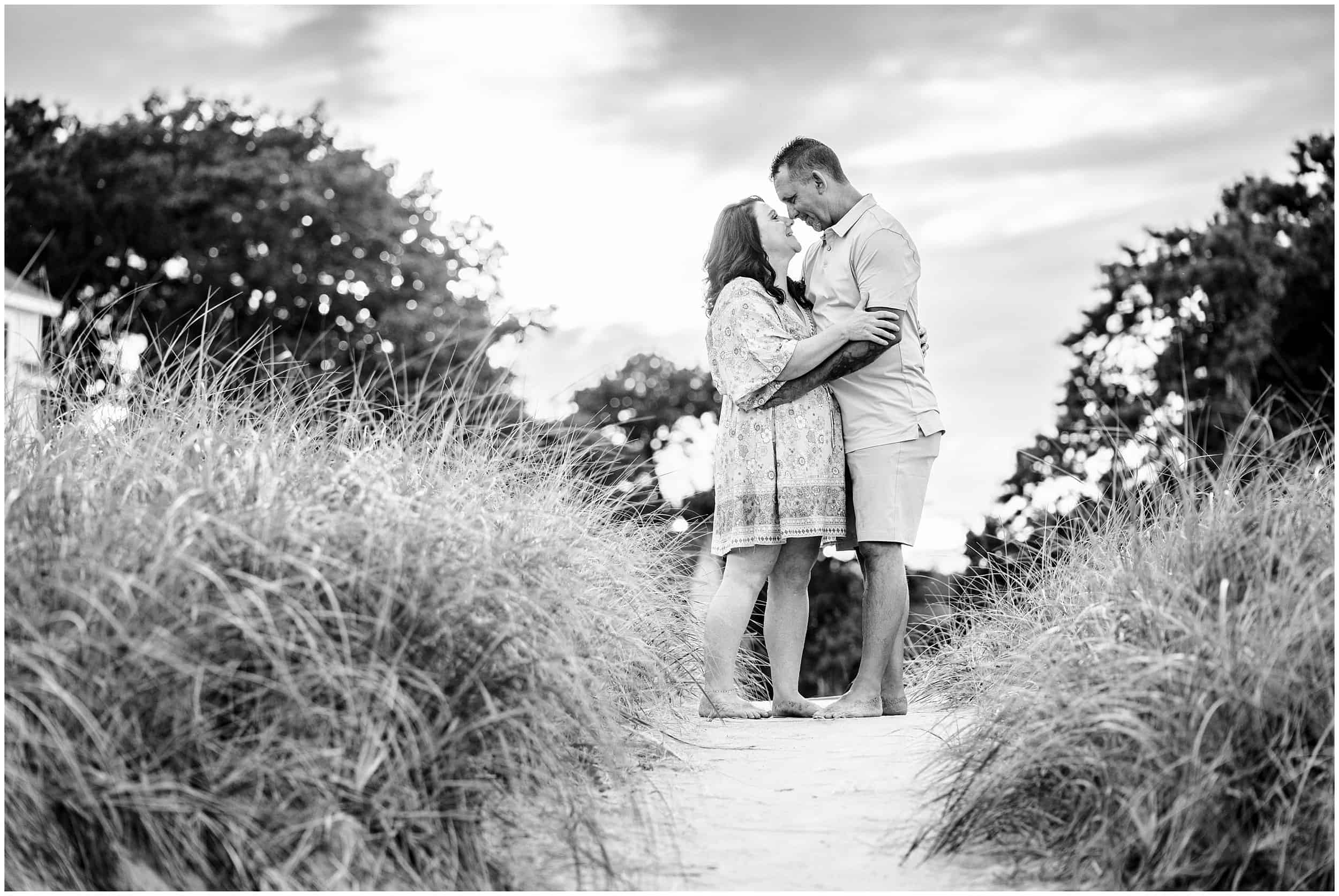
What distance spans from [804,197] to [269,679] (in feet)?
10.8

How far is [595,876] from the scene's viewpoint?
284 cm

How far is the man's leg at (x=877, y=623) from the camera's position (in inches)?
196

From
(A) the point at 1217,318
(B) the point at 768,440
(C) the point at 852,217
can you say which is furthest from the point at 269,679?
(A) the point at 1217,318

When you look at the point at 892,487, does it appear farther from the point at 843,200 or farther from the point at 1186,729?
the point at 1186,729

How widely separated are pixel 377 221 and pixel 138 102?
18.2 feet

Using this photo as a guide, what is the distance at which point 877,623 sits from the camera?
4.98 meters

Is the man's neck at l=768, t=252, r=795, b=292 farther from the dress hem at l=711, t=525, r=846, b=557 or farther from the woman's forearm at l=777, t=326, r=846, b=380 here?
the dress hem at l=711, t=525, r=846, b=557

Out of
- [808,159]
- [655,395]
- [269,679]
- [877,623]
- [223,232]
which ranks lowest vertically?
[877,623]

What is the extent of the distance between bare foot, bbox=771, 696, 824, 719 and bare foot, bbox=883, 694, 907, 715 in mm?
287

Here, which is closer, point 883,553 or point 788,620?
point 883,553

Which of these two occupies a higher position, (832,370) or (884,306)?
(884,306)

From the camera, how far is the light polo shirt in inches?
197

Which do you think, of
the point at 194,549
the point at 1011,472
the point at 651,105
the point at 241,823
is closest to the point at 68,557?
the point at 194,549

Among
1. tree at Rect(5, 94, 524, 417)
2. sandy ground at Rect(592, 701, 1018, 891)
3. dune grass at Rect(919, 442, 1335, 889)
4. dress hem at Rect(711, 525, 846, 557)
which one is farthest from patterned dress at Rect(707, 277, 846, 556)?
tree at Rect(5, 94, 524, 417)
